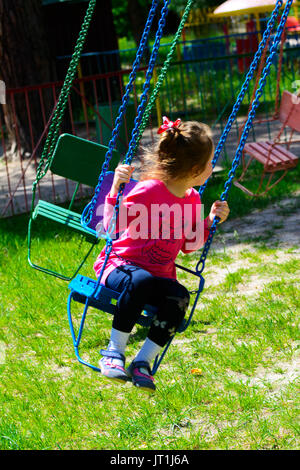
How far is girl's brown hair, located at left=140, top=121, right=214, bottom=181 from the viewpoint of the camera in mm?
3068

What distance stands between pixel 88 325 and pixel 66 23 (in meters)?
10.3

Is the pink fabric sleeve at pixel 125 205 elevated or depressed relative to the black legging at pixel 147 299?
elevated

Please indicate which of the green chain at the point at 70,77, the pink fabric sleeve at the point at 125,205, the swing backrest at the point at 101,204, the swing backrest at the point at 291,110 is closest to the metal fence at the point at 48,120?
the swing backrest at the point at 291,110

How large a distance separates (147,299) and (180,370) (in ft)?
2.59

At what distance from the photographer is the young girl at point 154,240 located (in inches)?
120

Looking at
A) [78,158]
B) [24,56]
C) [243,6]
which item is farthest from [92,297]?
[24,56]

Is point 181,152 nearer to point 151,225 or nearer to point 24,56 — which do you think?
point 151,225

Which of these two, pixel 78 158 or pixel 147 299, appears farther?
pixel 78 158

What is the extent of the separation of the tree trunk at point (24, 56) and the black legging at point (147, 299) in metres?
6.09

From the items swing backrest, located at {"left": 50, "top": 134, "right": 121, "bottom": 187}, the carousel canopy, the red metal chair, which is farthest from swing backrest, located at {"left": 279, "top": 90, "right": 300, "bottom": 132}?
the carousel canopy

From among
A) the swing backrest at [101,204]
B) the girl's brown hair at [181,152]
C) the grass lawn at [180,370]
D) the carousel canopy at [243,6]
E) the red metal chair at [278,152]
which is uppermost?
the carousel canopy at [243,6]

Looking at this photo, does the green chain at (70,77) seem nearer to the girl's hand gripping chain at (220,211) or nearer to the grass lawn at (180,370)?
the grass lawn at (180,370)

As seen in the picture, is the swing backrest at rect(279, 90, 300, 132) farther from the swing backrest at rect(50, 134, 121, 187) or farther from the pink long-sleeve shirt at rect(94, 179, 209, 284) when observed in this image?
the pink long-sleeve shirt at rect(94, 179, 209, 284)

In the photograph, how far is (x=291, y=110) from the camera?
243 inches
